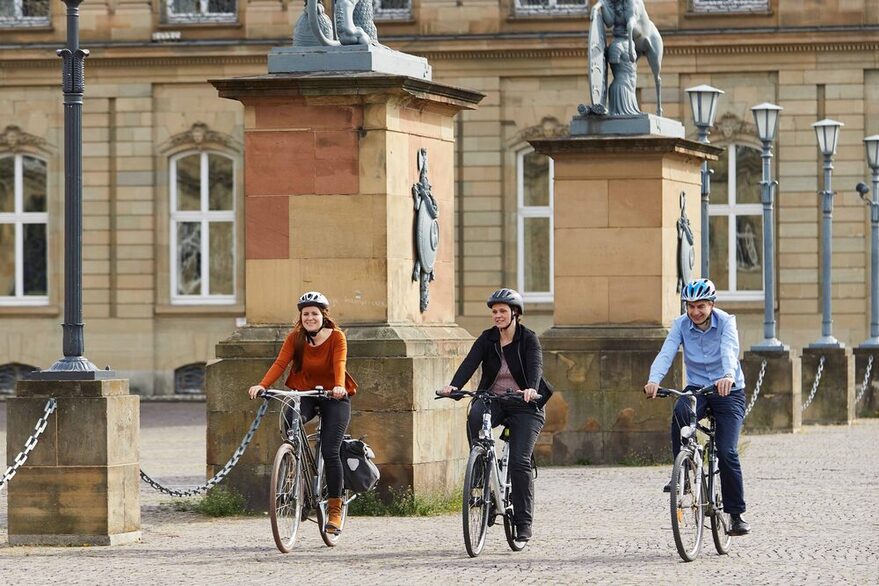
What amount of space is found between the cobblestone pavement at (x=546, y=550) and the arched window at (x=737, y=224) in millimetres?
22317

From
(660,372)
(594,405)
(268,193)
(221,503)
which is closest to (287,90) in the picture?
(268,193)

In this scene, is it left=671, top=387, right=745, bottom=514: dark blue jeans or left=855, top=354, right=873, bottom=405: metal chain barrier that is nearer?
left=671, top=387, right=745, bottom=514: dark blue jeans

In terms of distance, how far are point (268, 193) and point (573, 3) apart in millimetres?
26249

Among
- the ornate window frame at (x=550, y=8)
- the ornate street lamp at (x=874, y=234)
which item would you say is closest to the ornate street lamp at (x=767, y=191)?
the ornate street lamp at (x=874, y=234)

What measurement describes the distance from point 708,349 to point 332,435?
2.38 meters

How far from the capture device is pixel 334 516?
1484 cm

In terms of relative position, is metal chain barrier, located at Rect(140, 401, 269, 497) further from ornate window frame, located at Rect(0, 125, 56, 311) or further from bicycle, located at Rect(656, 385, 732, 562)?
ornate window frame, located at Rect(0, 125, 56, 311)

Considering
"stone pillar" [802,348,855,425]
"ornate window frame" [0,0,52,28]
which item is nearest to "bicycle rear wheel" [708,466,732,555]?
"stone pillar" [802,348,855,425]

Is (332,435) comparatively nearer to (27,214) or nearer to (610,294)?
(610,294)

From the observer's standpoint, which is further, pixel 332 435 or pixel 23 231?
pixel 23 231

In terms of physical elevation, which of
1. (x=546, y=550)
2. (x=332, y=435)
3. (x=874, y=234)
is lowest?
(x=546, y=550)

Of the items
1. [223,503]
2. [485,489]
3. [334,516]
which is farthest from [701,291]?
[223,503]

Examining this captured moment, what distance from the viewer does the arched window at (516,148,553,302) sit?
142ft

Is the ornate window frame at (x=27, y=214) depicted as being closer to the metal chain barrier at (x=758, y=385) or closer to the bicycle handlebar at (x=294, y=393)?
the metal chain barrier at (x=758, y=385)
